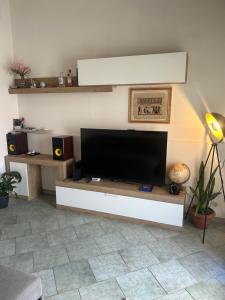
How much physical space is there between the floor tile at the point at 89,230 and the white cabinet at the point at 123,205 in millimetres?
255

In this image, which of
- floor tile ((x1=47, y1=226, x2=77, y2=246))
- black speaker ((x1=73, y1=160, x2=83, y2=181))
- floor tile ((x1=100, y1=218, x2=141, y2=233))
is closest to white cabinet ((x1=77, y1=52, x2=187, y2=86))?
black speaker ((x1=73, y1=160, x2=83, y2=181))

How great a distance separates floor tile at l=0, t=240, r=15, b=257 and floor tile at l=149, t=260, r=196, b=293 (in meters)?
1.38

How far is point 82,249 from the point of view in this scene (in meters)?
2.34

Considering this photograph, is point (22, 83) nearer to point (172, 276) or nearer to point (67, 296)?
point (67, 296)

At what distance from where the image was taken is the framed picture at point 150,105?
2830mm

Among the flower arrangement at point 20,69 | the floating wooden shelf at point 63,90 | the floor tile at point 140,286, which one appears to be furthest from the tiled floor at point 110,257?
the flower arrangement at point 20,69

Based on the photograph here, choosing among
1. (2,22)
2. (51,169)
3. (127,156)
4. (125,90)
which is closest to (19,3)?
(2,22)

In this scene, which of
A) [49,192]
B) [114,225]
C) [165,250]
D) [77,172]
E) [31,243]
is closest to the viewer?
[165,250]

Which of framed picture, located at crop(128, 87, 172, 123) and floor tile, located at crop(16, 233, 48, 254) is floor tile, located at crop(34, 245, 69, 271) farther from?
framed picture, located at crop(128, 87, 172, 123)

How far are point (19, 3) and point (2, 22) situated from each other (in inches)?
14.6

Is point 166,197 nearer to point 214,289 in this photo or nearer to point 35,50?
point 214,289

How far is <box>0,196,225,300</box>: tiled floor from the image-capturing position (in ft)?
6.02

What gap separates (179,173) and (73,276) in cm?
157

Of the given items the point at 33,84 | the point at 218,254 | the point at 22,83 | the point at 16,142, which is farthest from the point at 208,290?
the point at 22,83
